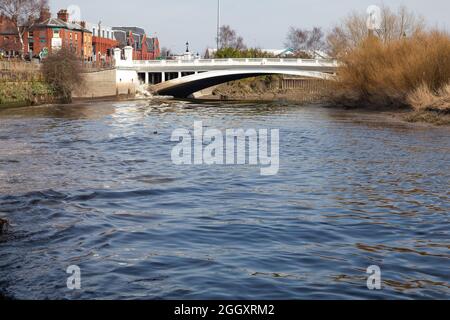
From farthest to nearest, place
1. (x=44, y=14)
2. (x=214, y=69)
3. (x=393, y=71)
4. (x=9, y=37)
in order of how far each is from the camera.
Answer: (x=9, y=37) < (x=44, y=14) < (x=214, y=69) < (x=393, y=71)

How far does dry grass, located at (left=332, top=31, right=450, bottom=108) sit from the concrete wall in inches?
819

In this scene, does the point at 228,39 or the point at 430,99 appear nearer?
the point at 430,99

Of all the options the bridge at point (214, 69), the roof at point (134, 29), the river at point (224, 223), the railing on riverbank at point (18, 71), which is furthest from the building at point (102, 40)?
the river at point (224, 223)

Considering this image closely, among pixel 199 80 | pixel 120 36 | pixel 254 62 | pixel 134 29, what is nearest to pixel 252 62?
pixel 254 62

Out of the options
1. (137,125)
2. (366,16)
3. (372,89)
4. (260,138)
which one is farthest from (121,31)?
(260,138)

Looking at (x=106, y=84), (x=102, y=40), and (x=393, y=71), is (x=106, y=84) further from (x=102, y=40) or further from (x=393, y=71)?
(x=102, y=40)

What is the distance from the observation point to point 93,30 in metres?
98.2

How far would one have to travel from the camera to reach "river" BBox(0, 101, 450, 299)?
376 inches

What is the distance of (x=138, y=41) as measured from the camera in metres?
118

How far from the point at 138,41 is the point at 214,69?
177ft

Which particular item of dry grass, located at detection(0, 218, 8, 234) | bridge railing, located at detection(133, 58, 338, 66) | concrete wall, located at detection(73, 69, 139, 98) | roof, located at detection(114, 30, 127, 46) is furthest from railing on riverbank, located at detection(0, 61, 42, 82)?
roof, located at detection(114, 30, 127, 46)

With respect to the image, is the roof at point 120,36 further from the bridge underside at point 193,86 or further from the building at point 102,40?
the bridge underside at point 193,86
